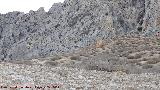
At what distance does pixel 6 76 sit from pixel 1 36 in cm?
13262

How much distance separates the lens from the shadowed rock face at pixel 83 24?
96.1 m

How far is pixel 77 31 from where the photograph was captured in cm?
10531

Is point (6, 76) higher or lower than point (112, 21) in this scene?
lower

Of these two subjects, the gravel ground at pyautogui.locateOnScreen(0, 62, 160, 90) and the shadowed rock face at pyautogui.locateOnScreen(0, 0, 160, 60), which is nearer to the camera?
the gravel ground at pyautogui.locateOnScreen(0, 62, 160, 90)

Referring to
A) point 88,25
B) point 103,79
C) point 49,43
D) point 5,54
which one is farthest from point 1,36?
point 103,79

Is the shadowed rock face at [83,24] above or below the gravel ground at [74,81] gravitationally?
above

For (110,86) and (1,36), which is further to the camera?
(1,36)

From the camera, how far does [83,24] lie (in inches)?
4205

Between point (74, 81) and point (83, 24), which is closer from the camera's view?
point (74, 81)

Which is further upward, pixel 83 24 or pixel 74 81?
pixel 83 24

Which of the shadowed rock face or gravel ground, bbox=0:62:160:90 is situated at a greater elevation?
the shadowed rock face

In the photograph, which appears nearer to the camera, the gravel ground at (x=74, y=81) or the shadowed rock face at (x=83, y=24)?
the gravel ground at (x=74, y=81)

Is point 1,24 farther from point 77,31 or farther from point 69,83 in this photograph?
point 69,83

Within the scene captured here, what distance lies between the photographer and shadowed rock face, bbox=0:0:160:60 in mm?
96125
